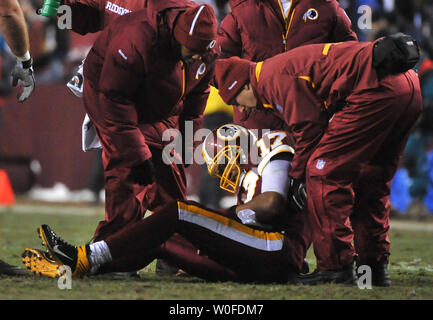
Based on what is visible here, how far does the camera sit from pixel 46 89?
1333 centimetres

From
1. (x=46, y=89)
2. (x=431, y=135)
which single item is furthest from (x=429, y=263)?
(x=46, y=89)

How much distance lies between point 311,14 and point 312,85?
4.49 ft

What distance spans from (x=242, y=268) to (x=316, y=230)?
1.65ft

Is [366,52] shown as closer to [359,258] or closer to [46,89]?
[359,258]

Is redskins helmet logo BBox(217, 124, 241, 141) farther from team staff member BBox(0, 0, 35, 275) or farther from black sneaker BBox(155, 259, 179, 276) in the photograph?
team staff member BBox(0, 0, 35, 275)

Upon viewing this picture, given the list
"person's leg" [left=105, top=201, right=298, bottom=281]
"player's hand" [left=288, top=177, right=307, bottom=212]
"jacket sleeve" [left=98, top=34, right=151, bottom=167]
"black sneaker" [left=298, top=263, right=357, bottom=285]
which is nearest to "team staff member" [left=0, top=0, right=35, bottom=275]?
"jacket sleeve" [left=98, top=34, right=151, bottom=167]

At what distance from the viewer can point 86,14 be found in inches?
249

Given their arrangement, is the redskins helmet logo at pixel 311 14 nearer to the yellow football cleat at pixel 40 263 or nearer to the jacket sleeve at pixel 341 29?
the jacket sleeve at pixel 341 29

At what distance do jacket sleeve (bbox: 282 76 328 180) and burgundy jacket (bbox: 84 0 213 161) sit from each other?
87 cm

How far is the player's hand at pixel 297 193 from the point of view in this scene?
212 inches

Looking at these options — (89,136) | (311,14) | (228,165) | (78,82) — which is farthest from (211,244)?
(311,14)

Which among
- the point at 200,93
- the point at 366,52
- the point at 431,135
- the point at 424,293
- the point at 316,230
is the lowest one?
the point at 431,135

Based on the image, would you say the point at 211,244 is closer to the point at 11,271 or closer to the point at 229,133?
the point at 229,133

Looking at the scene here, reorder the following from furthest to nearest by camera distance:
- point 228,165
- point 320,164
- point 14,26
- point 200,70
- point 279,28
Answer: point 279,28 → point 14,26 → point 200,70 → point 228,165 → point 320,164
